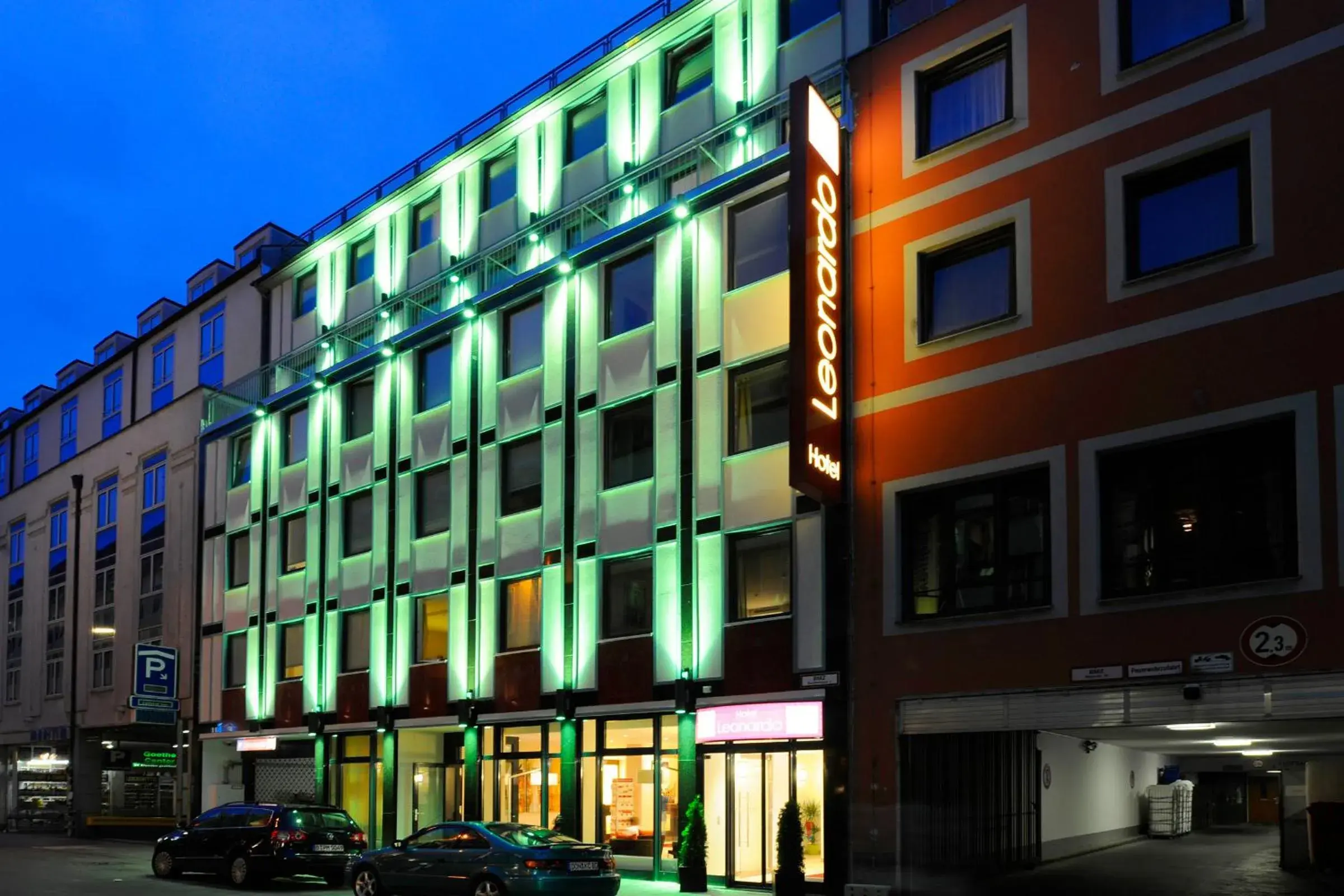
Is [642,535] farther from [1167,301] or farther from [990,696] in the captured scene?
[1167,301]

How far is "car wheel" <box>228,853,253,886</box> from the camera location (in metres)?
25.5

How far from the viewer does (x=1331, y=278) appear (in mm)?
17484

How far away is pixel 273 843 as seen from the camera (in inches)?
998

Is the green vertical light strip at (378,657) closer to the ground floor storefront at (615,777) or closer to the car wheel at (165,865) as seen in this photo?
the ground floor storefront at (615,777)

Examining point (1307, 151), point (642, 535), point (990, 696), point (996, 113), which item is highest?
point (996, 113)

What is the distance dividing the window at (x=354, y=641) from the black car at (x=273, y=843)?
279 inches

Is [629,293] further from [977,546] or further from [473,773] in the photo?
[473,773]

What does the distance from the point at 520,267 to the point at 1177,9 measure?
1510 cm

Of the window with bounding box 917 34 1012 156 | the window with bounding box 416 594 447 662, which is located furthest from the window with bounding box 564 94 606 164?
the window with bounding box 416 594 447 662

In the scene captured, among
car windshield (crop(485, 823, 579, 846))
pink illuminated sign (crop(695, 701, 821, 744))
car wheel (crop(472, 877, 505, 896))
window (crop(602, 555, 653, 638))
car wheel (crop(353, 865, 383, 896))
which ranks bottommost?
car wheel (crop(353, 865, 383, 896))

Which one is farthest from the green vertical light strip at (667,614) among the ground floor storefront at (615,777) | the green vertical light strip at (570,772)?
the green vertical light strip at (570,772)

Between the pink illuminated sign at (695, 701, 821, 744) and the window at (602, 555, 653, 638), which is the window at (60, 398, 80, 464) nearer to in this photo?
the window at (602, 555, 653, 638)

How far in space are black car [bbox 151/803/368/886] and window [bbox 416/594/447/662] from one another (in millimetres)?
5640

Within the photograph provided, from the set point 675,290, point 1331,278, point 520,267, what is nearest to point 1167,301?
point 1331,278
